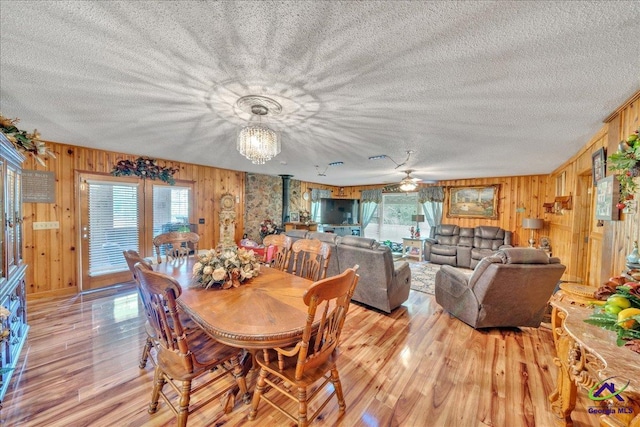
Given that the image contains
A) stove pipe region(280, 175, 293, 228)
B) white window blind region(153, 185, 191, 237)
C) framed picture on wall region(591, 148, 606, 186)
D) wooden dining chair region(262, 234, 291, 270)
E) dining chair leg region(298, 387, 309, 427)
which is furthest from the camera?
stove pipe region(280, 175, 293, 228)

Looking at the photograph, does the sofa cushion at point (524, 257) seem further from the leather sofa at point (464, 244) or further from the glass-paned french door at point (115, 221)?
the glass-paned french door at point (115, 221)

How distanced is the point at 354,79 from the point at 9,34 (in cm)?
198

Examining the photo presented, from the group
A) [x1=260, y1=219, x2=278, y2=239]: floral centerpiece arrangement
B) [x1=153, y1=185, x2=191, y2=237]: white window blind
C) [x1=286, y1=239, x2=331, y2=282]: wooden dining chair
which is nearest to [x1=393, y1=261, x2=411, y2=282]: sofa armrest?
[x1=286, y1=239, x2=331, y2=282]: wooden dining chair

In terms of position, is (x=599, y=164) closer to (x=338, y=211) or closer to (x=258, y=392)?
(x=258, y=392)

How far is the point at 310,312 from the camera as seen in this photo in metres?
1.16

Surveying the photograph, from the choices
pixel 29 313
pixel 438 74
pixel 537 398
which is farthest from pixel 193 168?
pixel 537 398

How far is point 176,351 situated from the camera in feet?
4.42

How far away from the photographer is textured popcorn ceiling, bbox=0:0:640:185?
45.3 inches

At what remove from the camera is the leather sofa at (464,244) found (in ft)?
18.8

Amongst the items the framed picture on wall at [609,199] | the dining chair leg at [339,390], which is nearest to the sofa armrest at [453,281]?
the framed picture on wall at [609,199]

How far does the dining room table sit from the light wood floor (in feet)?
2.53

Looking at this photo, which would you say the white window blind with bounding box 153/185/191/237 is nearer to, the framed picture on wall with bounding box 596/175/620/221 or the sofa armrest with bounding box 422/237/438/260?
the sofa armrest with bounding box 422/237/438/260

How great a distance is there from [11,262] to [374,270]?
11.9 feet

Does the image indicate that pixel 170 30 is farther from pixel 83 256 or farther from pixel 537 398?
pixel 83 256
